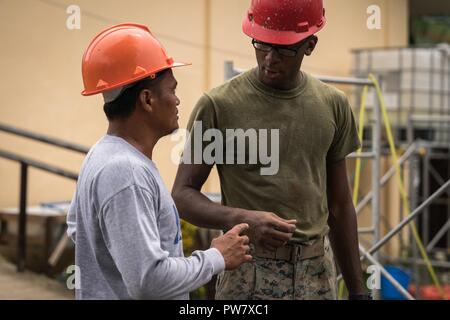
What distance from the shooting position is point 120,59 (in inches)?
91.3

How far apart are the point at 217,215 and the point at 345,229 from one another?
2.29 ft

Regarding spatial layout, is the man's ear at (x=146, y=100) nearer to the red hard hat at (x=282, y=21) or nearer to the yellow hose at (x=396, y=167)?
the red hard hat at (x=282, y=21)

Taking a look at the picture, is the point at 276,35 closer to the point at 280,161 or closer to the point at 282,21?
the point at 282,21

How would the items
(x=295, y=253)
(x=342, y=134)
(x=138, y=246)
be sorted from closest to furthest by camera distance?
(x=138, y=246) → (x=295, y=253) → (x=342, y=134)

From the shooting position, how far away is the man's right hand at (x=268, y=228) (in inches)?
106

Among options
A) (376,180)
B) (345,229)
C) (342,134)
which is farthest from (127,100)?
(376,180)

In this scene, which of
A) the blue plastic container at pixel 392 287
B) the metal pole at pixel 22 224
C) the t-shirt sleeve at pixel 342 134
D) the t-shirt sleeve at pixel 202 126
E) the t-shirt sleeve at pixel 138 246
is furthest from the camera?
the blue plastic container at pixel 392 287

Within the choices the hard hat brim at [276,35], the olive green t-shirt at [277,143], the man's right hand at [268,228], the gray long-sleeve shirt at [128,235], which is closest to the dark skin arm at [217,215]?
the man's right hand at [268,228]

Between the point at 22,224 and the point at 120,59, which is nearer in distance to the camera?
the point at 120,59

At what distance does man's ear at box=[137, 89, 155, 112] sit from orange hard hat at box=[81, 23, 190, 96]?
5 centimetres

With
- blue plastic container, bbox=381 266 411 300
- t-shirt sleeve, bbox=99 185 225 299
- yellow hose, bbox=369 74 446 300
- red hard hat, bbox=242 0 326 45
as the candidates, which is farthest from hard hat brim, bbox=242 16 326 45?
blue plastic container, bbox=381 266 411 300

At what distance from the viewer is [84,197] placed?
220 cm

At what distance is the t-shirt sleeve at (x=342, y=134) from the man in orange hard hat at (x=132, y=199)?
891mm

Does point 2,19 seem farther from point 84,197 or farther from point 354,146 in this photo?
point 84,197
